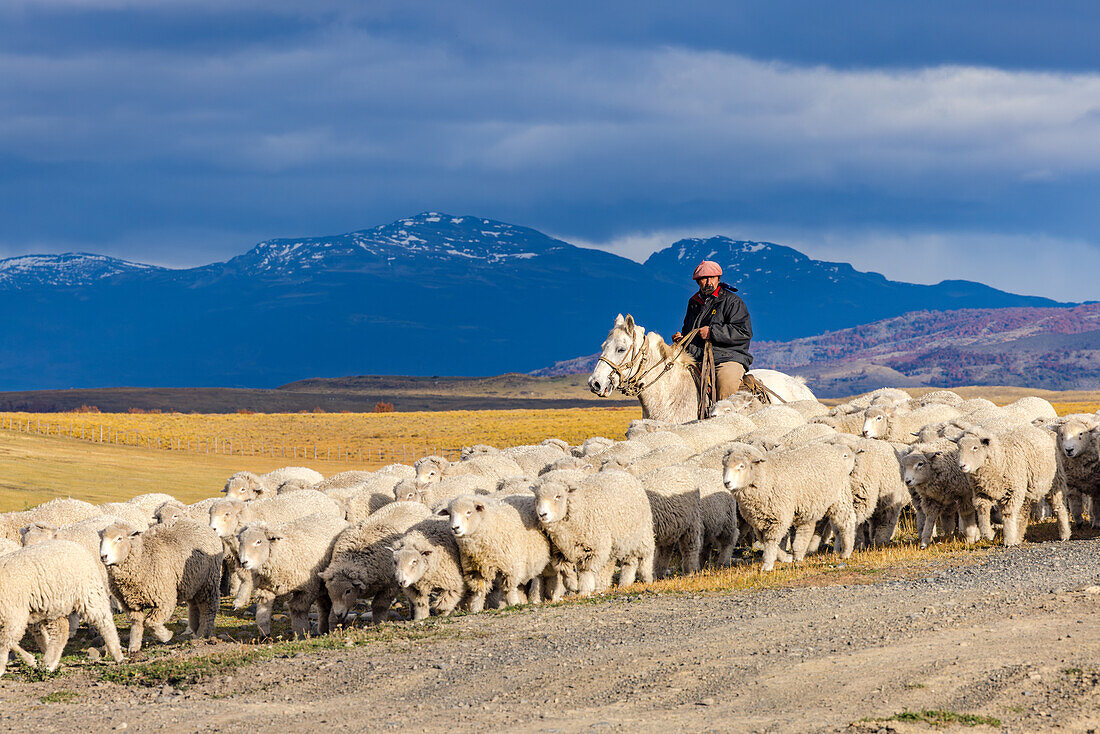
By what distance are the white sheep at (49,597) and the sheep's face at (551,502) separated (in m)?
5.12

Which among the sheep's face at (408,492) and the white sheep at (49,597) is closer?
the white sheep at (49,597)

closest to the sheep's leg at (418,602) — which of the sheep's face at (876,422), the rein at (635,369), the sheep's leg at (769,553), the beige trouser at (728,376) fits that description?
the sheep's leg at (769,553)

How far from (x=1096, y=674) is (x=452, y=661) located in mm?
5541

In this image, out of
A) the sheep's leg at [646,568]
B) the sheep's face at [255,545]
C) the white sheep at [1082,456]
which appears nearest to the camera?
the sheep's face at [255,545]

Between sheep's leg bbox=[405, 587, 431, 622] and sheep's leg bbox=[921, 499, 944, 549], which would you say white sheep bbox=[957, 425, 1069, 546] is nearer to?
sheep's leg bbox=[921, 499, 944, 549]

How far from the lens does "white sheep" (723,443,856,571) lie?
14711 millimetres

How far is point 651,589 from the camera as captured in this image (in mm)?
13570

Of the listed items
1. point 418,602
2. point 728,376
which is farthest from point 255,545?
point 728,376

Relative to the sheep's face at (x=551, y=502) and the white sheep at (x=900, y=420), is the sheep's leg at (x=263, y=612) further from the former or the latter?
the white sheep at (x=900, y=420)

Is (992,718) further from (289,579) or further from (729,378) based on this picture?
(729,378)

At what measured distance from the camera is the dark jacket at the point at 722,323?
20.4 metres

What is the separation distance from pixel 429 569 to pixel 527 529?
136 cm

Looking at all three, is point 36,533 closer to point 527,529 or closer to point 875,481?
point 527,529

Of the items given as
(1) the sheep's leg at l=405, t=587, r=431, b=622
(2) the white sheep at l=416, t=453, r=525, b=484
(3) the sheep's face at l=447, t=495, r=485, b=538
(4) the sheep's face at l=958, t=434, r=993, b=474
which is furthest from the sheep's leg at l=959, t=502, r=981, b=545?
(1) the sheep's leg at l=405, t=587, r=431, b=622
